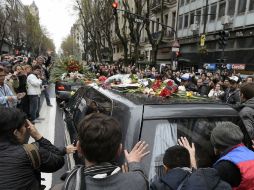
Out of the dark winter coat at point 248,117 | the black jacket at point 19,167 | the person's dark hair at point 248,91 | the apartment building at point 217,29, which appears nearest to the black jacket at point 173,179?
the black jacket at point 19,167

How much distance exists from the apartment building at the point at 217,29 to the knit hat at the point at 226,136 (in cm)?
2078

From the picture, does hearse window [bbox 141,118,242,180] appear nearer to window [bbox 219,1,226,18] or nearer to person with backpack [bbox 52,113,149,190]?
person with backpack [bbox 52,113,149,190]

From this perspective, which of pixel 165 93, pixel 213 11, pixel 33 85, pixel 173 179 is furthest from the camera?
pixel 213 11

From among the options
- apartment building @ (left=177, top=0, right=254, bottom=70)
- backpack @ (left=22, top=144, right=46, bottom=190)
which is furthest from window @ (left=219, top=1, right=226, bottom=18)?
backpack @ (left=22, top=144, right=46, bottom=190)

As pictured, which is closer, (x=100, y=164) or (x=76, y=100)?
(x=100, y=164)

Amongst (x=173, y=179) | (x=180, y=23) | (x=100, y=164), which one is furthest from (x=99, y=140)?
(x=180, y=23)

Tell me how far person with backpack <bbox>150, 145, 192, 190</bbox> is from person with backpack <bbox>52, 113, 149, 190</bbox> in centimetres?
28

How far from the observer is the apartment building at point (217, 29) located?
2367cm

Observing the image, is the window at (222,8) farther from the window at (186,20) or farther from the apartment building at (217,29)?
the window at (186,20)

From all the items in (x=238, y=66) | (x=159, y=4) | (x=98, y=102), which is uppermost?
(x=159, y=4)

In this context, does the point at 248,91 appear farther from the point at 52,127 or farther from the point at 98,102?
the point at 52,127

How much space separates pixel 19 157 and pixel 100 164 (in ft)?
2.60

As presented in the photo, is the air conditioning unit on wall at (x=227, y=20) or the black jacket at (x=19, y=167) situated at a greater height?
the air conditioning unit on wall at (x=227, y=20)

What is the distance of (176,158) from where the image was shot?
2.31m
